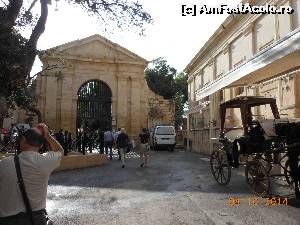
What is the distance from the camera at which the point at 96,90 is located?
36344 millimetres

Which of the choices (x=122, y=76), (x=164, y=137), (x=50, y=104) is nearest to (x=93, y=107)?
(x=50, y=104)

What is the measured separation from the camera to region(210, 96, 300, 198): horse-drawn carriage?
23.5ft

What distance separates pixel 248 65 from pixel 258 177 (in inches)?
105

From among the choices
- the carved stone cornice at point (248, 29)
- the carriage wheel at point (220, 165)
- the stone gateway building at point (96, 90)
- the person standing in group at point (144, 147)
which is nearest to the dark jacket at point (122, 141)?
the person standing in group at point (144, 147)

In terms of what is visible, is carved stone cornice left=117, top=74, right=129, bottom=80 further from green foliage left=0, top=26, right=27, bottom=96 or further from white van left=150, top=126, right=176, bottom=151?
green foliage left=0, top=26, right=27, bottom=96

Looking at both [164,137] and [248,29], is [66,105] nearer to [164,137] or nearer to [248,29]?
[164,137]

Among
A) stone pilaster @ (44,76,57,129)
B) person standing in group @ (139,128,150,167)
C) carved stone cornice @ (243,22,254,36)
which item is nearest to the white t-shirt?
person standing in group @ (139,128,150,167)

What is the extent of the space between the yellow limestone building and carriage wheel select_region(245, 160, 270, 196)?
7.01ft

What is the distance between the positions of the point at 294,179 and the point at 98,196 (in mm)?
4523

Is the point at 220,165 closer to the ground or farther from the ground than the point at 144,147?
closer to the ground

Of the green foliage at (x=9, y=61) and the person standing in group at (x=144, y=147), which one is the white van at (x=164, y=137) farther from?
the green foliage at (x=9, y=61)

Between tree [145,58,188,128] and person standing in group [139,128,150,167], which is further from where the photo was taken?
tree [145,58,188,128]

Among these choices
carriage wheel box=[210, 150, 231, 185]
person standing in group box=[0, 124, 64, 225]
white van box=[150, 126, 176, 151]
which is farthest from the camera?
white van box=[150, 126, 176, 151]
